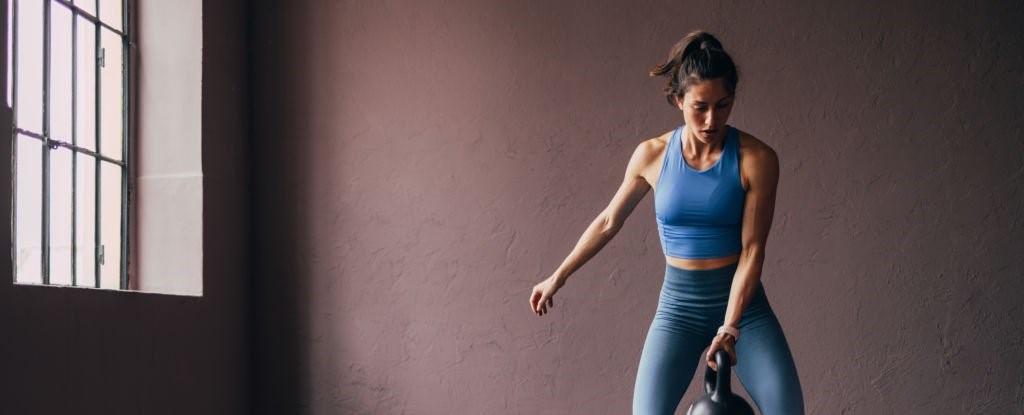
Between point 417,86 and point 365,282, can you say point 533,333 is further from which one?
point 417,86

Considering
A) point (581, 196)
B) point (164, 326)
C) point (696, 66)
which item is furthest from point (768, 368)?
point (164, 326)

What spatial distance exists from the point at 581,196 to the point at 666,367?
1.83 meters

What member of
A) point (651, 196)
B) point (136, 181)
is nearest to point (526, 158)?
point (651, 196)

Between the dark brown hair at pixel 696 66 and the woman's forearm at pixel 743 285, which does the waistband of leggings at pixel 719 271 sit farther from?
the dark brown hair at pixel 696 66

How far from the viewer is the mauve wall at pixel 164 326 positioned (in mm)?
3816

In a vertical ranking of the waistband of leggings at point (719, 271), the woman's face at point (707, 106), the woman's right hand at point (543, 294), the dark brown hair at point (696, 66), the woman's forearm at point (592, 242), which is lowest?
the woman's right hand at point (543, 294)

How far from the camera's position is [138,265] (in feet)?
16.5

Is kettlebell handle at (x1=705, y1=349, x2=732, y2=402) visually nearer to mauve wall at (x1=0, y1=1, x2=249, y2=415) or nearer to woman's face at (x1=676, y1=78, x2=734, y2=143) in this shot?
woman's face at (x1=676, y1=78, x2=734, y2=143)

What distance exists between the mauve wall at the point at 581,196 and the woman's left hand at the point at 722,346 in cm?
167

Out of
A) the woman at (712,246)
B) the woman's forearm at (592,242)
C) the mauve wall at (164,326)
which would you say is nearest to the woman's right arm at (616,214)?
the woman's forearm at (592,242)

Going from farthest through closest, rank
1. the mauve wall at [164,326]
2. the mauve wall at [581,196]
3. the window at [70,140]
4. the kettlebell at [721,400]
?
1. the mauve wall at [581,196]
2. the window at [70,140]
3. the mauve wall at [164,326]
4. the kettlebell at [721,400]

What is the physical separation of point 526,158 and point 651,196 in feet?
1.94

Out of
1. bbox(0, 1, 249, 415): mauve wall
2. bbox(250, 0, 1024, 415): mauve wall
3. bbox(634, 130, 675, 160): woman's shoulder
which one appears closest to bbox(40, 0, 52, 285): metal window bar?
bbox(0, 1, 249, 415): mauve wall

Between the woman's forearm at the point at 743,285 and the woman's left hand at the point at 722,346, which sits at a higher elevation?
the woman's forearm at the point at 743,285
